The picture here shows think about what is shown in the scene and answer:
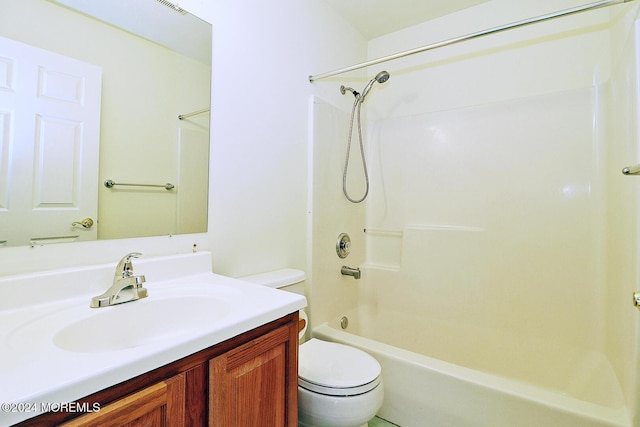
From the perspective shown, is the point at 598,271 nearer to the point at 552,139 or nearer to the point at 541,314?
the point at 541,314

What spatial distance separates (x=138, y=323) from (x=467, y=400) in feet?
4.31

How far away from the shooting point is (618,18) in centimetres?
148

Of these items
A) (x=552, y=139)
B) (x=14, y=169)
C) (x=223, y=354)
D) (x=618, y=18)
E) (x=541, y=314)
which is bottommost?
(x=541, y=314)

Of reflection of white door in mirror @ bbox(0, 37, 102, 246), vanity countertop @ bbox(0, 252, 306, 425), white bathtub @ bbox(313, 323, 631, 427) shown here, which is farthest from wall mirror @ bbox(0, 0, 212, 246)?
white bathtub @ bbox(313, 323, 631, 427)

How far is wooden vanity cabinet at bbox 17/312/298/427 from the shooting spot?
0.52 m

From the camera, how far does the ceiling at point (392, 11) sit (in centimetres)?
191

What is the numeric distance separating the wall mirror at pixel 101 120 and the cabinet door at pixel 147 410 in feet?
2.04

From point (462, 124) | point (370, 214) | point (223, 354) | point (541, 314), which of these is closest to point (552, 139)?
point (462, 124)

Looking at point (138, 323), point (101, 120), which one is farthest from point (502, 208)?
point (101, 120)

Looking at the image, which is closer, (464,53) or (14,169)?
(14,169)

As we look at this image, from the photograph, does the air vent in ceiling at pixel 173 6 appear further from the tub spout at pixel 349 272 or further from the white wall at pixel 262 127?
the tub spout at pixel 349 272

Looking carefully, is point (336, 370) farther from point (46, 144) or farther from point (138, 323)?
point (46, 144)

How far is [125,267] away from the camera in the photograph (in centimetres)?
90

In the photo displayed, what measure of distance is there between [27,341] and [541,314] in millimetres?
2195
